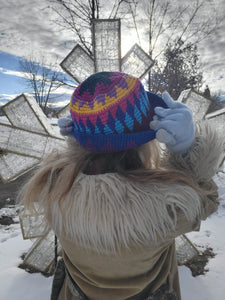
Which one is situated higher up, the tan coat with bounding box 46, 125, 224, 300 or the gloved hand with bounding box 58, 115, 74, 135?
the gloved hand with bounding box 58, 115, 74, 135

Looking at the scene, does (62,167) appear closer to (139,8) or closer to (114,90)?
(114,90)

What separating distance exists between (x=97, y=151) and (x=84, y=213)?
0.89 ft

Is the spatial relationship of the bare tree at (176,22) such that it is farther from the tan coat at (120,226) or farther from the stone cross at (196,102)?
the tan coat at (120,226)

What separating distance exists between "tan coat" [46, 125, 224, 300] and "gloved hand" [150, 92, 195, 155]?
0.62 ft

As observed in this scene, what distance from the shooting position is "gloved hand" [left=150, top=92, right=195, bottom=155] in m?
0.82

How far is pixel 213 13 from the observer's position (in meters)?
3.51

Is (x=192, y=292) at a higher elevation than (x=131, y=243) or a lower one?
lower

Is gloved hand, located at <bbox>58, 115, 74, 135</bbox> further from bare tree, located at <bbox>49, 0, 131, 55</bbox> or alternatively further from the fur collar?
bare tree, located at <bbox>49, 0, 131, 55</bbox>

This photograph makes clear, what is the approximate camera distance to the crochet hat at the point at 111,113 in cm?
78

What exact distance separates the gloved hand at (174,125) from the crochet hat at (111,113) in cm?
5

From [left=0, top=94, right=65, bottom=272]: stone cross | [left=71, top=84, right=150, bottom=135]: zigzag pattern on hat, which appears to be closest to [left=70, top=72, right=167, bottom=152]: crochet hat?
[left=71, top=84, right=150, bottom=135]: zigzag pattern on hat

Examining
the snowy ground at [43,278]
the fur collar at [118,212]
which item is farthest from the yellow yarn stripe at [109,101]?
the snowy ground at [43,278]

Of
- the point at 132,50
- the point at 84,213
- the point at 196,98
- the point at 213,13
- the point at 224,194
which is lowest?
the point at 224,194

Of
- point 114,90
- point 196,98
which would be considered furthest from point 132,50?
point 114,90
